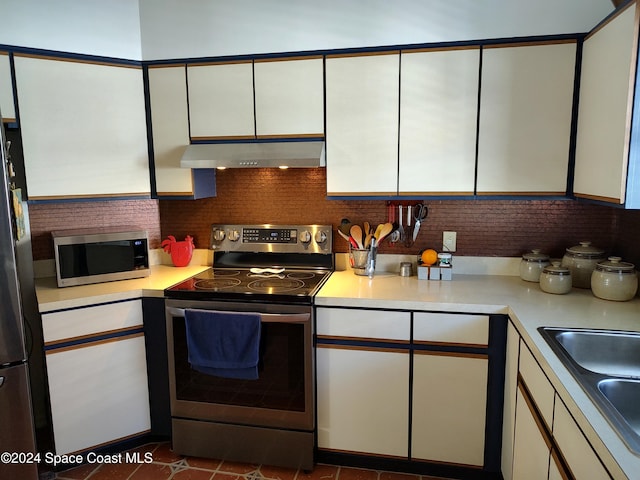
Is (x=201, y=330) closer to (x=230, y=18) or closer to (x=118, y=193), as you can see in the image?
(x=118, y=193)

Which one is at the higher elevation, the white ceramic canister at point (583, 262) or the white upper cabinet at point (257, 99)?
the white upper cabinet at point (257, 99)

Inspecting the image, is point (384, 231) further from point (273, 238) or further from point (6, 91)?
point (6, 91)

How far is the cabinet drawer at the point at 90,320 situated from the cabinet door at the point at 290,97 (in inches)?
46.2

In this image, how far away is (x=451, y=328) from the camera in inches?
82.0

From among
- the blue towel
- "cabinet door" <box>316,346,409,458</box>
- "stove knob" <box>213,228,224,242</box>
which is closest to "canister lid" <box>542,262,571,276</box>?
"cabinet door" <box>316,346,409,458</box>

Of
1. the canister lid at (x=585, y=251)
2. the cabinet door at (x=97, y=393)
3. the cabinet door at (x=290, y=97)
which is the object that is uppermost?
the cabinet door at (x=290, y=97)

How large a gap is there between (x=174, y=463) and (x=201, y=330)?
0.75 meters

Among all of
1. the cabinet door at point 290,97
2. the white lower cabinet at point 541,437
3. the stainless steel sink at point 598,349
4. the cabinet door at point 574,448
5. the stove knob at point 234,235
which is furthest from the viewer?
the stove knob at point 234,235

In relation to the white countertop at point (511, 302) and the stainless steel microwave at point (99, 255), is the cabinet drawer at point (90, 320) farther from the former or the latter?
the white countertop at point (511, 302)

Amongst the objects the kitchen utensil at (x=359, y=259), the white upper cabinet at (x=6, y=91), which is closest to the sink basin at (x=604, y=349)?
the kitchen utensil at (x=359, y=259)

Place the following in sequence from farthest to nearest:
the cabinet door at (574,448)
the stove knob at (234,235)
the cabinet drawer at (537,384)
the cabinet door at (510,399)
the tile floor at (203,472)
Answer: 1. the stove knob at (234,235)
2. the tile floor at (203,472)
3. the cabinet door at (510,399)
4. the cabinet drawer at (537,384)
5. the cabinet door at (574,448)

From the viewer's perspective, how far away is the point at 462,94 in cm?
225

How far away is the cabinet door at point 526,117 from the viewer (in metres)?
2.15

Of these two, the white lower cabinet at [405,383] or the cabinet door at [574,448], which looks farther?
the white lower cabinet at [405,383]
